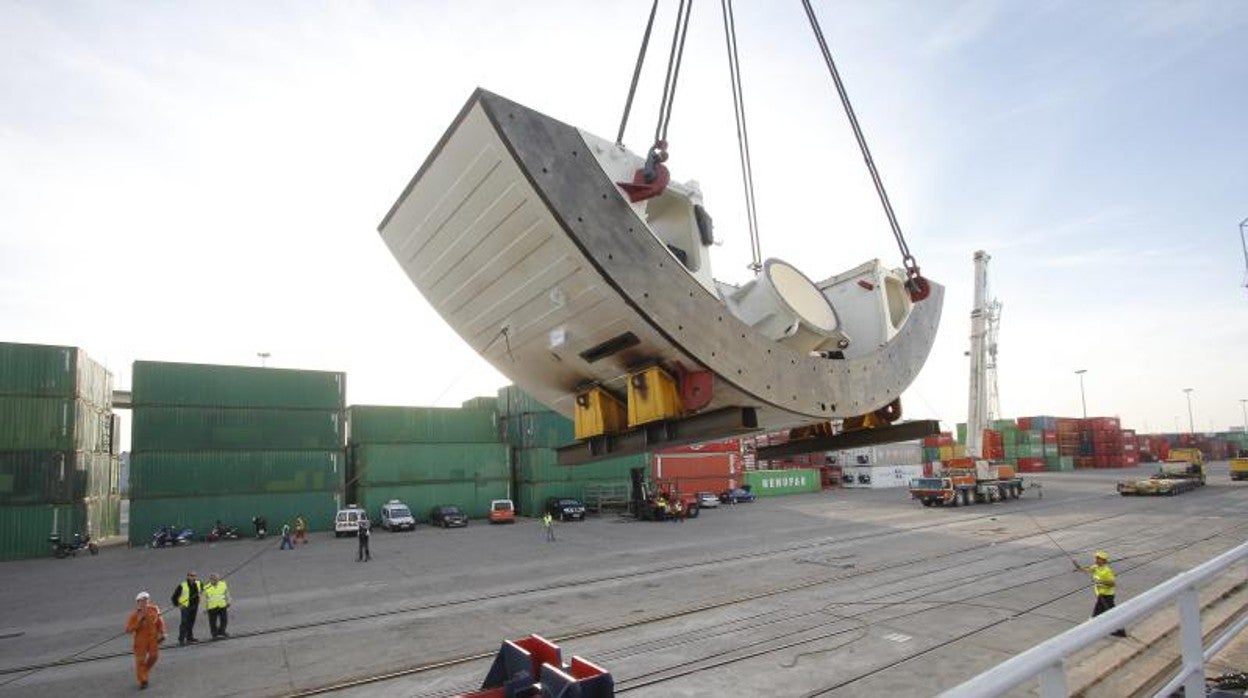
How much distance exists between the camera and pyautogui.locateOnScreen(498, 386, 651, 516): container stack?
4316 cm

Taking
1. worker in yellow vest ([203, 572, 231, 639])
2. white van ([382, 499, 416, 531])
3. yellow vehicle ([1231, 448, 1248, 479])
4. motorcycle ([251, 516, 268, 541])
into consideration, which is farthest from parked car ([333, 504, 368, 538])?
yellow vehicle ([1231, 448, 1248, 479])

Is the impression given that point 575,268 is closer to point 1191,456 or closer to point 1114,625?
point 1114,625

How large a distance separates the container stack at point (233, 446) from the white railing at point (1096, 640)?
132 ft

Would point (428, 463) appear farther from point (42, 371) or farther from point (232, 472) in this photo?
point (42, 371)

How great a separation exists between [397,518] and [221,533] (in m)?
8.71

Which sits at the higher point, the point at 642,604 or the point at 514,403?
the point at 514,403

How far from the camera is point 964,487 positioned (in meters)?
37.4

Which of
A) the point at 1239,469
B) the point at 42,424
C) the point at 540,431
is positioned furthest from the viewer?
the point at 1239,469

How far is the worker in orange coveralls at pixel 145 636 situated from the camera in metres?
10.3

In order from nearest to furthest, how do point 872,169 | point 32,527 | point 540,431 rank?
point 872,169 < point 32,527 < point 540,431

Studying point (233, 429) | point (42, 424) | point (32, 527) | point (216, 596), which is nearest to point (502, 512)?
point (233, 429)

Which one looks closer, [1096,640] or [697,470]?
[1096,640]

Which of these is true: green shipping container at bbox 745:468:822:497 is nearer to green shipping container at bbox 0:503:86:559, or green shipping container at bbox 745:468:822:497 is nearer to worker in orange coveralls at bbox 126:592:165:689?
green shipping container at bbox 0:503:86:559

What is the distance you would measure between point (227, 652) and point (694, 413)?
1181cm
